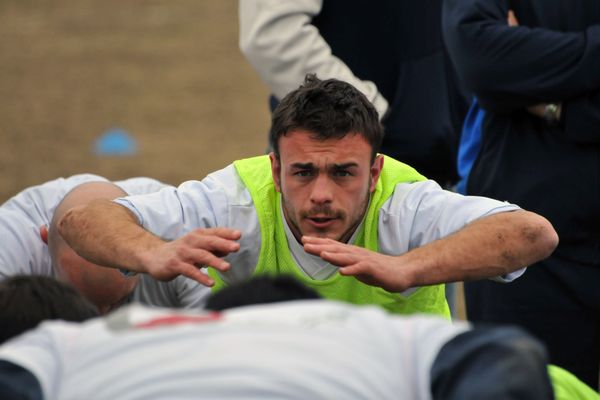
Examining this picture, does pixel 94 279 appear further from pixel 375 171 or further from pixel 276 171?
pixel 375 171

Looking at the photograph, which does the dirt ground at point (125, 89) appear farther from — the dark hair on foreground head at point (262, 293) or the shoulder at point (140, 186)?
the dark hair on foreground head at point (262, 293)

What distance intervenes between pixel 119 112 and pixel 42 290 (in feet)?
24.3

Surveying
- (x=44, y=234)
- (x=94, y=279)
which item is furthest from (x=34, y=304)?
(x=44, y=234)

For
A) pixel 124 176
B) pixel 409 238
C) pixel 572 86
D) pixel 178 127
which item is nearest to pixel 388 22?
pixel 572 86

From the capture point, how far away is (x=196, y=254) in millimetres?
3852

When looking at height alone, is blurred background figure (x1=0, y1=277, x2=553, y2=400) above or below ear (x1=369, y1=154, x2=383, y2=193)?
above

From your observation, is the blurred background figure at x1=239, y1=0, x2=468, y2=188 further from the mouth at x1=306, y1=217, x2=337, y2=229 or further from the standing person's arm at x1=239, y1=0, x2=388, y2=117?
the mouth at x1=306, y1=217, x2=337, y2=229

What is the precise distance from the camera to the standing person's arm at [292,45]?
5055mm

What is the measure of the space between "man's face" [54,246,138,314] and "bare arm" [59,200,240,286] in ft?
0.96

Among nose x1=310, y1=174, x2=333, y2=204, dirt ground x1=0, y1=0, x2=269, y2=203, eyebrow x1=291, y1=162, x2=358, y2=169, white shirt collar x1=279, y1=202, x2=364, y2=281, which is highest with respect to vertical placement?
eyebrow x1=291, y1=162, x2=358, y2=169

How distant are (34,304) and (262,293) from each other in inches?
19.5

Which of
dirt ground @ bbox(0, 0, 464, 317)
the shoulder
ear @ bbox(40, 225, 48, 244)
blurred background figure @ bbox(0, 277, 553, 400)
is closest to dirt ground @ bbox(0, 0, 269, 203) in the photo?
dirt ground @ bbox(0, 0, 464, 317)

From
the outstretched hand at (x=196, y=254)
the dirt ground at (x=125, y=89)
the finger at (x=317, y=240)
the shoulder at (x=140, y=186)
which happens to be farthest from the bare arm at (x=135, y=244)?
the dirt ground at (x=125, y=89)

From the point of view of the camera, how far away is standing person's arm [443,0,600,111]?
471 centimetres
